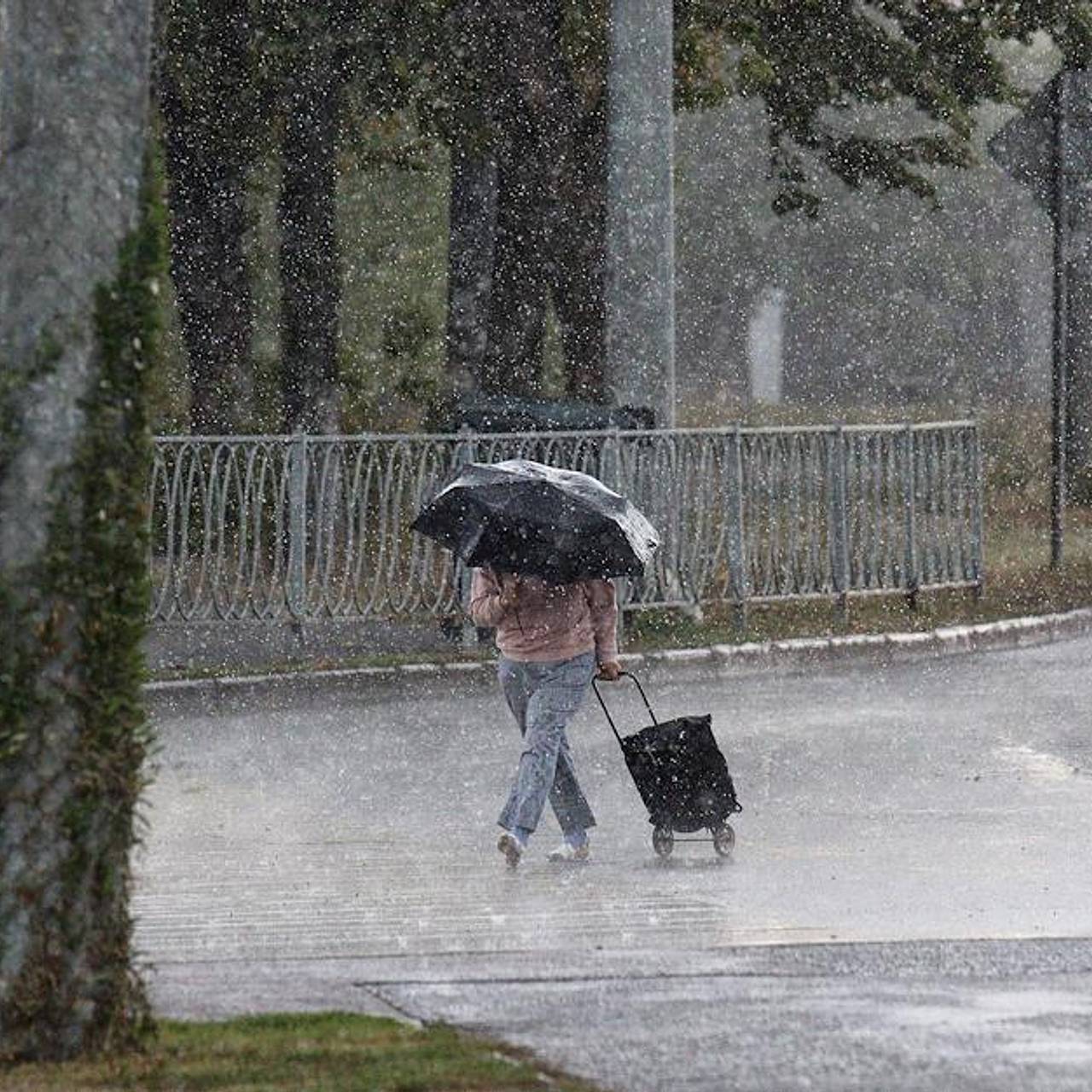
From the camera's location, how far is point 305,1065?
703 cm

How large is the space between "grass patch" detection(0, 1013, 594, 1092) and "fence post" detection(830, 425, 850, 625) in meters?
13.6

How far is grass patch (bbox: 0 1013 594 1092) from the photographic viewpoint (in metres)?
6.79

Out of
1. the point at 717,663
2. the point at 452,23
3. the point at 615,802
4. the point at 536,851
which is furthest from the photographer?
the point at 452,23

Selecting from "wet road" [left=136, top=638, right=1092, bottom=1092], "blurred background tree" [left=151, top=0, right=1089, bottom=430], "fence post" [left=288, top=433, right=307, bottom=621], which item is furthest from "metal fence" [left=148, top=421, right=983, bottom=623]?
"blurred background tree" [left=151, top=0, right=1089, bottom=430]

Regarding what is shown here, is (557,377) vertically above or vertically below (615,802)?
above

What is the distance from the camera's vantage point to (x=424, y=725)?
16.1 m

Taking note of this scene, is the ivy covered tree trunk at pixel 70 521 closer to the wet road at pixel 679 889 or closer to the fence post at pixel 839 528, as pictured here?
the wet road at pixel 679 889

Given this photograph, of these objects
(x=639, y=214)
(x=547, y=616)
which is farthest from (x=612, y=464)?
(x=547, y=616)

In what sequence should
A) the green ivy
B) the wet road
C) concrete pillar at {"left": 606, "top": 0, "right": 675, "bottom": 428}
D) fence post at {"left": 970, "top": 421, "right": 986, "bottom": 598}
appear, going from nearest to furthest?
the green ivy → the wet road → concrete pillar at {"left": 606, "top": 0, "right": 675, "bottom": 428} → fence post at {"left": 970, "top": 421, "right": 986, "bottom": 598}

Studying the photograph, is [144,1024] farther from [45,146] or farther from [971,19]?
[971,19]

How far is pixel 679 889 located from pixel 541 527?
1451 millimetres

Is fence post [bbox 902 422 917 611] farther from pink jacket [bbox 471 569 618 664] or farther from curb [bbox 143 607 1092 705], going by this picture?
pink jacket [bbox 471 569 618 664]

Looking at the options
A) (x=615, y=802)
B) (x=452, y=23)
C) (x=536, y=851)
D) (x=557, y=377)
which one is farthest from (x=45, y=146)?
(x=557, y=377)

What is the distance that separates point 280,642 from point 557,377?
118ft
